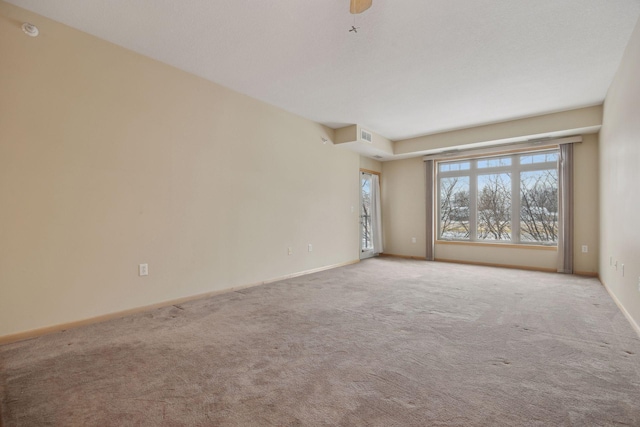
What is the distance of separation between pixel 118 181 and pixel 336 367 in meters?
2.65

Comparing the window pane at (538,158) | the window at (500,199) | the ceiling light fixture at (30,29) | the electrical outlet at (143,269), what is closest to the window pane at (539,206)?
the window at (500,199)

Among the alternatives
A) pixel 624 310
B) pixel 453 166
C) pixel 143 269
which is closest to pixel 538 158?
pixel 453 166

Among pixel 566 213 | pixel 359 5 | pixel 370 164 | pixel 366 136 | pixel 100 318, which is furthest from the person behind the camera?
pixel 370 164

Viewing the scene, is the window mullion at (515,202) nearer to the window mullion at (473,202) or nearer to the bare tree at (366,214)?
the window mullion at (473,202)

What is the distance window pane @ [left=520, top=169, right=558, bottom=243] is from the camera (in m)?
5.42

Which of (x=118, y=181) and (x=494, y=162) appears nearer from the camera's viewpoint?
(x=118, y=181)

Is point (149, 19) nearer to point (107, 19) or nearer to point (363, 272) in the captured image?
point (107, 19)

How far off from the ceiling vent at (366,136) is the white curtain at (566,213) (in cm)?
325

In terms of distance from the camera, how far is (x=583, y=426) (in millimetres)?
1390

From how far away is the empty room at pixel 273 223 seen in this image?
1.70 meters

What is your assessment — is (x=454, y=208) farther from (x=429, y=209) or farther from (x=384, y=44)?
(x=384, y=44)

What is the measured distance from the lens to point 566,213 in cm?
504

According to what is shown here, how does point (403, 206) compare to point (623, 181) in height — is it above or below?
below

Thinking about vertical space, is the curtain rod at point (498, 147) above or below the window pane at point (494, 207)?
above
